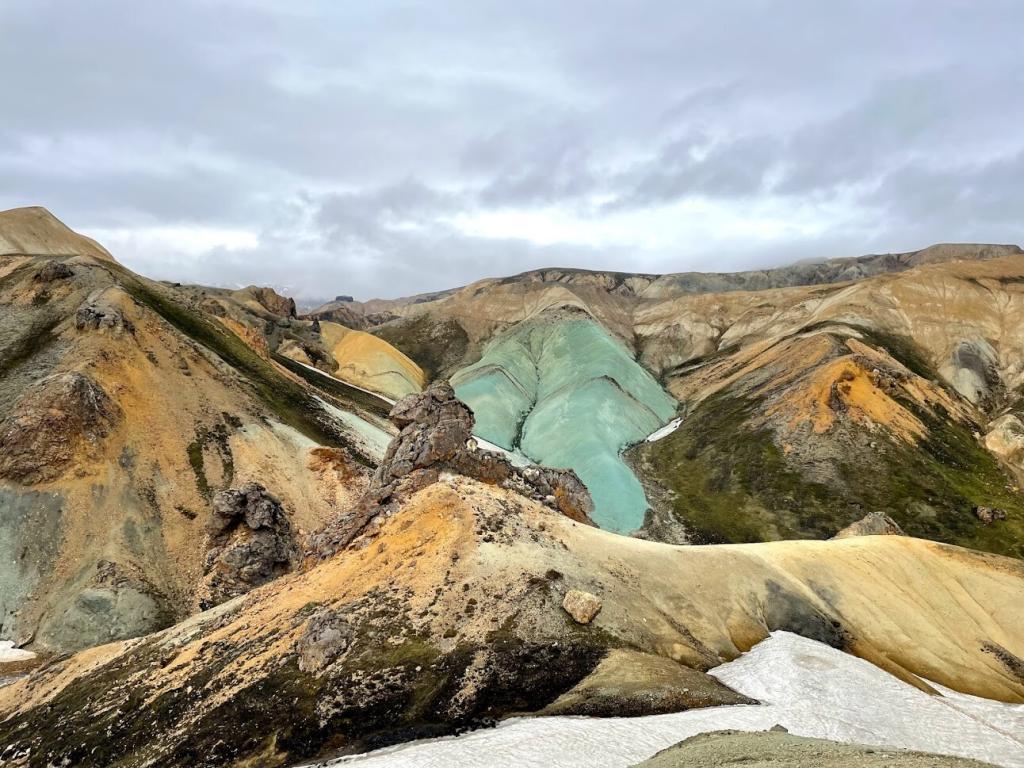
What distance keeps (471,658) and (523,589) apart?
4331 mm

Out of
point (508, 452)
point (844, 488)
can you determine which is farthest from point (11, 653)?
point (844, 488)

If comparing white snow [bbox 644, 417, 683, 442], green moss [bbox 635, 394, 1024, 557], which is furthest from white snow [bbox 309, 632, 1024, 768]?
white snow [bbox 644, 417, 683, 442]

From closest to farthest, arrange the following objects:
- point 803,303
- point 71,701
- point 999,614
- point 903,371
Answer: point 71,701 < point 999,614 < point 903,371 < point 803,303

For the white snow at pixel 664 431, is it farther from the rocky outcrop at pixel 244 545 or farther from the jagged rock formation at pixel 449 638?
the rocky outcrop at pixel 244 545

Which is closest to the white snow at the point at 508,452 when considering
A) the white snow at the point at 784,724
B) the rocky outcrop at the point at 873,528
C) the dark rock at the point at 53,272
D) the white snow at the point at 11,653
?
the rocky outcrop at the point at 873,528

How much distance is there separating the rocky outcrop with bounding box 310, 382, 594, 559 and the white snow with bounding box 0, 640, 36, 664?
1897cm

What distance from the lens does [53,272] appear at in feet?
211

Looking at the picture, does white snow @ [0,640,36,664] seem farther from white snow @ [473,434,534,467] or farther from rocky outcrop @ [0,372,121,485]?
white snow @ [473,434,534,467]

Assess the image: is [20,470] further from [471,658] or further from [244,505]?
[471,658]

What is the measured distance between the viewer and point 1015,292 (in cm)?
12744

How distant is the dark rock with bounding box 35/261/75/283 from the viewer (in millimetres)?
63875

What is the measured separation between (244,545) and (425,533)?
1759 cm

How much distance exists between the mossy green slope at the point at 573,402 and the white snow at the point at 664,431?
50.4 inches

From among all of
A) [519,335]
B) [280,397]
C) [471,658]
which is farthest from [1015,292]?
[471,658]
